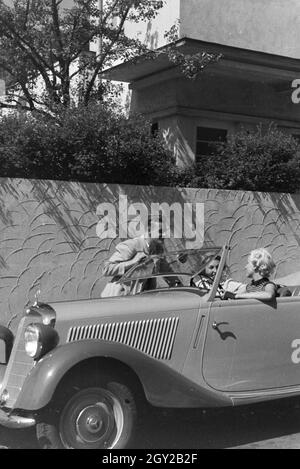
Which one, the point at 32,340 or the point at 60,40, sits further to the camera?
the point at 60,40

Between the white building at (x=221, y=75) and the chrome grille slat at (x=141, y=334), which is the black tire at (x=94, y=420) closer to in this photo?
the chrome grille slat at (x=141, y=334)

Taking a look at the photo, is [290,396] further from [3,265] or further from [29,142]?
[29,142]

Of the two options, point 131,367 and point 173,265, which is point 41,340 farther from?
point 173,265

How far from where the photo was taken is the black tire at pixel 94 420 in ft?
12.7

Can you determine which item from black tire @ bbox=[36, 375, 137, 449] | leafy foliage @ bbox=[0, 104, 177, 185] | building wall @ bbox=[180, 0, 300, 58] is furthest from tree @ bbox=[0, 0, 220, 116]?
black tire @ bbox=[36, 375, 137, 449]

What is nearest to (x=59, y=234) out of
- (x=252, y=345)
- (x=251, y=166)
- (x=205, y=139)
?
(x=251, y=166)

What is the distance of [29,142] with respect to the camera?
25.5 ft

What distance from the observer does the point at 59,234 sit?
7.82 m

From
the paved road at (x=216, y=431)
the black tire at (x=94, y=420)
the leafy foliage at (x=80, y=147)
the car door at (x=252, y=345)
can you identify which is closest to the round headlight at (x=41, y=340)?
the black tire at (x=94, y=420)

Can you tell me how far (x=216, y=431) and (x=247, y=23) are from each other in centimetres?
893

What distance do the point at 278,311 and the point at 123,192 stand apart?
3923 millimetres

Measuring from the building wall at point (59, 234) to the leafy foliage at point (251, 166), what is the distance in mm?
495

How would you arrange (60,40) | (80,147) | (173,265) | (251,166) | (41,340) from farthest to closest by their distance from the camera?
(60,40)
(251,166)
(80,147)
(173,265)
(41,340)

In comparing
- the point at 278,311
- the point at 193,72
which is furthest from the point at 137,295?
the point at 193,72
